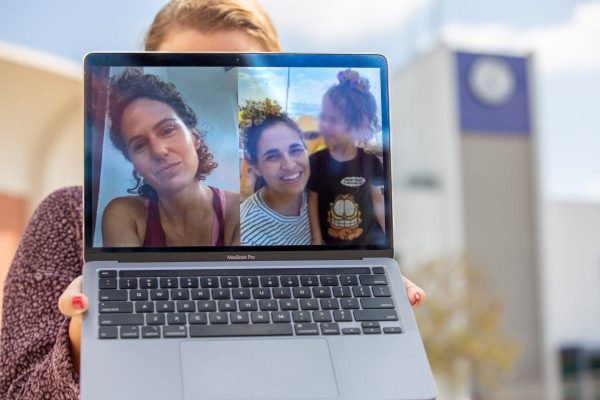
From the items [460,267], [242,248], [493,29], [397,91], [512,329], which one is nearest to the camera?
[242,248]

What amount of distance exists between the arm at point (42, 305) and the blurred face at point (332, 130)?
0.41 metres

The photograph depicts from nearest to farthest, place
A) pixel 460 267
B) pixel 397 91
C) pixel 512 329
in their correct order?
pixel 460 267, pixel 512 329, pixel 397 91

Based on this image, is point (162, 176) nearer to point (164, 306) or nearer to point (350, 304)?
point (164, 306)

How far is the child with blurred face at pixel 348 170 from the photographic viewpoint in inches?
48.8

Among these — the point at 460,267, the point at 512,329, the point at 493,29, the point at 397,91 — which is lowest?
the point at 512,329

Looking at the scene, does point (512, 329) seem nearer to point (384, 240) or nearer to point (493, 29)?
point (493, 29)

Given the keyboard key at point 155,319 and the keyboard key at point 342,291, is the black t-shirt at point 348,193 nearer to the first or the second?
the keyboard key at point 342,291

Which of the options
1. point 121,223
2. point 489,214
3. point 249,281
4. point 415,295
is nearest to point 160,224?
point 121,223

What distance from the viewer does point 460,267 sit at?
1734 centimetres

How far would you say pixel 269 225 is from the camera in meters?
1.22

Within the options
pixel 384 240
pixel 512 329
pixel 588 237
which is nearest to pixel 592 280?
pixel 588 237

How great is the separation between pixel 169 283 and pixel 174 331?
90mm

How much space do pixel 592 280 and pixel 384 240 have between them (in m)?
20.8

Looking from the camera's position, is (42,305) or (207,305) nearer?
(207,305)
